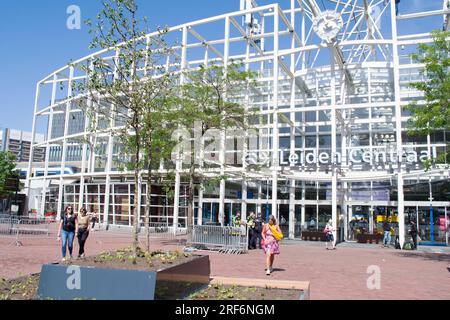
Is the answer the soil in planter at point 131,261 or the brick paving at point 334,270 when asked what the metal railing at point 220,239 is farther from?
the soil in planter at point 131,261

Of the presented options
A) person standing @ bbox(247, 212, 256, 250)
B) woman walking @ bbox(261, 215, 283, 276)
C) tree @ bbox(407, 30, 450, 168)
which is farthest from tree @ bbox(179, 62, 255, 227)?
tree @ bbox(407, 30, 450, 168)

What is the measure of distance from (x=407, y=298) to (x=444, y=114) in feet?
29.7

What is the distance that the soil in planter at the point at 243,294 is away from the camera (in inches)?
259

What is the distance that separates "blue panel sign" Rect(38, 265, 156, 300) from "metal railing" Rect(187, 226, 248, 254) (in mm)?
11268

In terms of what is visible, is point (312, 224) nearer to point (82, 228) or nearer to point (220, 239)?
point (220, 239)

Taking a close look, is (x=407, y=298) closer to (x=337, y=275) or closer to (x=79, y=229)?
(x=337, y=275)

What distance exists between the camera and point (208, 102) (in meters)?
18.1

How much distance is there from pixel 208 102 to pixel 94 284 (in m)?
12.8

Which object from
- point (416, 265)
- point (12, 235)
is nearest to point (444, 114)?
point (416, 265)

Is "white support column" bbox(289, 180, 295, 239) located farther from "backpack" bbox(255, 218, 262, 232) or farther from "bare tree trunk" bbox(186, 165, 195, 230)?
"bare tree trunk" bbox(186, 165, 195, 230)

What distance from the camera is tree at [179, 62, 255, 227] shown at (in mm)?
17656

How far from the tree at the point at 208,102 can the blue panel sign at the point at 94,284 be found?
11.6 metres

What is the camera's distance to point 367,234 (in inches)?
933
